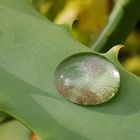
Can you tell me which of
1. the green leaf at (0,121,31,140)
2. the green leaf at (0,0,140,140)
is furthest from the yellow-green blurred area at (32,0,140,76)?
the green leaf at (0,0,140,140)

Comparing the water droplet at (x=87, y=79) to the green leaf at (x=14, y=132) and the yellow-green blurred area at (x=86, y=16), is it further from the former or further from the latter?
the yellow-green blurred area at (x=86, y=16)

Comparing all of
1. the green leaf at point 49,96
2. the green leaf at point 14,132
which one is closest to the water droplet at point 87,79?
the green leaf at point 49,96

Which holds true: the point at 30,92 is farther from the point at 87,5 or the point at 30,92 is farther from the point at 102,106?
the point at 87,5

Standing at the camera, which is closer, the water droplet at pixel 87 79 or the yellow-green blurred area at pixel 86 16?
the water droplet at pixel 87 79

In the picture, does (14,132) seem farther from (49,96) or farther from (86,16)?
(86,16)

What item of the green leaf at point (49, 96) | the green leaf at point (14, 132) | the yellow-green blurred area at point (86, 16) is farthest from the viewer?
the yellow-green blurred area at point (86, 16)

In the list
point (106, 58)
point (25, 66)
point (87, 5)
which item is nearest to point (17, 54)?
point (25, 66)

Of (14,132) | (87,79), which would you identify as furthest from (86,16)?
(87,79)
